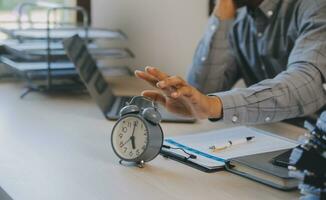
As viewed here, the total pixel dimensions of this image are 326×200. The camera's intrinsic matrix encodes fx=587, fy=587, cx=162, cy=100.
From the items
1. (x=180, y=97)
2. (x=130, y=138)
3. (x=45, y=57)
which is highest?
(x=180, y=97)

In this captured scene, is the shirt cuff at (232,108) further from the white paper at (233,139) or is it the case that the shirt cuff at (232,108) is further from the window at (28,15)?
the window at (28,15)

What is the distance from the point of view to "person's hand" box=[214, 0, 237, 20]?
179cm

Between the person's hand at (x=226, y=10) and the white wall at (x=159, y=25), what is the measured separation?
22 cm

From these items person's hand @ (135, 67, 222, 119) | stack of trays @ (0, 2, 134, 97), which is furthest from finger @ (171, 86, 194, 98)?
stack of trays @ (0, 2, 134, 97)

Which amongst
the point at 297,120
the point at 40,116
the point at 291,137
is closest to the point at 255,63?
the point at 297,120

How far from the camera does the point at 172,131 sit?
4.96 ft

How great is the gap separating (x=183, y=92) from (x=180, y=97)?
0.02 metres

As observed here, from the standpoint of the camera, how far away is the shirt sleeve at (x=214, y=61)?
1804mm

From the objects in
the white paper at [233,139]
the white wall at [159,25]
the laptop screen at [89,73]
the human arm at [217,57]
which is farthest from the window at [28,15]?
the white paper at [233,139]

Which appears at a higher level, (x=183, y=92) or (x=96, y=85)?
(x=183, y=92)

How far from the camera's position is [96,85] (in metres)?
1.74

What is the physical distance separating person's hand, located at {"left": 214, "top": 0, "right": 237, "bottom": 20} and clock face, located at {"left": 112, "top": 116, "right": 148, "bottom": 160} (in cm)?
69

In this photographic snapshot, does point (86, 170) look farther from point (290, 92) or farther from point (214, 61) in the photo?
point (214, 61)

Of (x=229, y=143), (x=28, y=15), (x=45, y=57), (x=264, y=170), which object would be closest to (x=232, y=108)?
(x=229, y=143)
